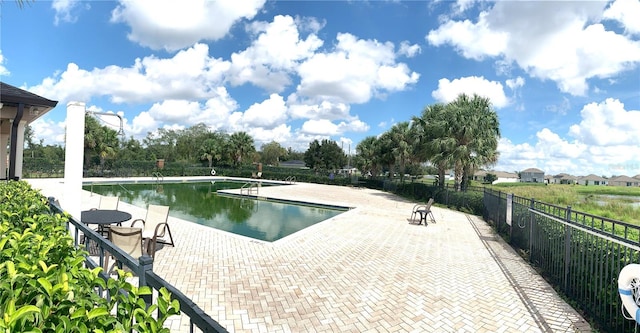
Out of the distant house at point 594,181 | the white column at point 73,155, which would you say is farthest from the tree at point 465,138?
the distant house at point 594,181

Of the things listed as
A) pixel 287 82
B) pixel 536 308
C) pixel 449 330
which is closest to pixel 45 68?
pixel 449 330

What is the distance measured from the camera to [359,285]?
468 cm

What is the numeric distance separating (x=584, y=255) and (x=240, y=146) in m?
35.1

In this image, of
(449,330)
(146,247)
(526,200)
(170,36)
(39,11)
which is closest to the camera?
(449,330)

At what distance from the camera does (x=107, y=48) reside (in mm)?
14711

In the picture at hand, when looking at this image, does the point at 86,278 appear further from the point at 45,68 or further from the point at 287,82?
the point at 287,82

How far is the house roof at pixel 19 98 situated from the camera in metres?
5.91

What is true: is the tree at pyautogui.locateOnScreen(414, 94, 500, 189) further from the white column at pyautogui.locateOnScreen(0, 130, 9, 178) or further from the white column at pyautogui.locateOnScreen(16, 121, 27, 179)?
the white column at pyautogui.locateOnScreen(0, 130, 9, 178)

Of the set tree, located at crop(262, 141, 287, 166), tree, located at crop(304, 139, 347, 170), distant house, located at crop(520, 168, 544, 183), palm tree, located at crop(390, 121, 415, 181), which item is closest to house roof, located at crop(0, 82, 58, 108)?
palm tree, located at crop(390, 121, 415, 181)

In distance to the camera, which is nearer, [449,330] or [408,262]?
[449,330]

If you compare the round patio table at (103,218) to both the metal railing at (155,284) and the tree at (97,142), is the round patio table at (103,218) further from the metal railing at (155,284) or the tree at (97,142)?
the tree at (97,142)

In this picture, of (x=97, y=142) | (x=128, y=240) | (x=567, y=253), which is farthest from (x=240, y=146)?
(x=567, y=253)

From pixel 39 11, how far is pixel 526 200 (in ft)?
37.3

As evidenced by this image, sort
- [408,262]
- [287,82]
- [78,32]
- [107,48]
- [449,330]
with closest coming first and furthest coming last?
[449,330] < [408,262] < [78,32] < [107,48] < [287,82]
